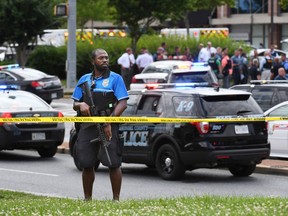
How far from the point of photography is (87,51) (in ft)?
148

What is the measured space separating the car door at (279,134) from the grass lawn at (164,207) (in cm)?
785

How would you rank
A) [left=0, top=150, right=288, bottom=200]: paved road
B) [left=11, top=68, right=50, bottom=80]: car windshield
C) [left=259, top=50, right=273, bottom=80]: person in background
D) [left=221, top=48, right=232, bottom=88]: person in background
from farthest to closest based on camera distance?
1. [left=221, top=48, right=232, bottom=88]: person in background
2. [left=259, top=50, right=273, bottom=80]: person in background
3. [left=11, top=68, right=50, bottom=80]: car windshield
4. [left=0, top=150, right=288, bottom=200]: paved road

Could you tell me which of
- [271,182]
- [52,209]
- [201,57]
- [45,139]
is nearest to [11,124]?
[45,139]

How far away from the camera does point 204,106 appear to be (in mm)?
15852

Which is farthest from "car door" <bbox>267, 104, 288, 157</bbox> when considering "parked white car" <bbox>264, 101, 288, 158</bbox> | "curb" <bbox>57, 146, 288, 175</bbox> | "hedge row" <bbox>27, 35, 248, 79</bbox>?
"hedge row" <bbox>27, 35, 248, 79</bbox>

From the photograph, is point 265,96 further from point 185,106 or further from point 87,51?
point 87,51

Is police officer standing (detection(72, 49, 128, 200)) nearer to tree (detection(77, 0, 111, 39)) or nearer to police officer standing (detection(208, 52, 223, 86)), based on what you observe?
police officer standing (detection(208, 52, 223, 86))

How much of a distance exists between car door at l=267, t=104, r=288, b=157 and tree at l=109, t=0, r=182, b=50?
997 inches

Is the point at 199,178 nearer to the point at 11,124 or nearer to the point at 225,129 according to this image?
the point at 225,129

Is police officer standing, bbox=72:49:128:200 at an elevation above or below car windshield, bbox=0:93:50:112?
above

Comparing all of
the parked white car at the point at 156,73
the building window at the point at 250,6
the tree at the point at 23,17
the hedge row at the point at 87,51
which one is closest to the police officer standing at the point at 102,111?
the parked white car at the point at 156,73

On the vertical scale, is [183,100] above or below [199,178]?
above

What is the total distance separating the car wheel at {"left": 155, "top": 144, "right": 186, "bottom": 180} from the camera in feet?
52.3

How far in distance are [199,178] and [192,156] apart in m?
1.11
